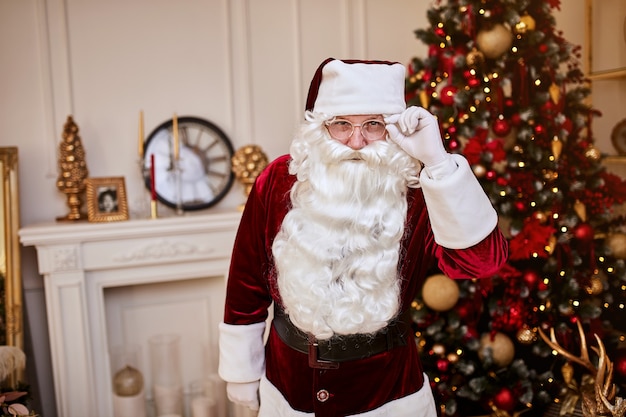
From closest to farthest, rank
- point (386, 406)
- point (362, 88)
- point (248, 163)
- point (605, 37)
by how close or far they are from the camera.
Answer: point (362, 88), point (386, 406), point (248, 163), point (605, 37)

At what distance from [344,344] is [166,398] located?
1.63 metres

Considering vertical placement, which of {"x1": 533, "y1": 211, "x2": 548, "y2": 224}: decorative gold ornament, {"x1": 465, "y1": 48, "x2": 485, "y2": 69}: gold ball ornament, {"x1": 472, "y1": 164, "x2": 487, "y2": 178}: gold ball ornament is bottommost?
{"x1": 533, "y1": 211, "x2": 548, "y2": 224}: decorative gold ornament

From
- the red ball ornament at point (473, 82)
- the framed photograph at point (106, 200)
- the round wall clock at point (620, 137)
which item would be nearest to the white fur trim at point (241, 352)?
the framed photograph at point (106, 200)

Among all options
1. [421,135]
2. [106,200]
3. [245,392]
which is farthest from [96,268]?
[421,135]

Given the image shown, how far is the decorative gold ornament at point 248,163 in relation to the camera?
118 inches

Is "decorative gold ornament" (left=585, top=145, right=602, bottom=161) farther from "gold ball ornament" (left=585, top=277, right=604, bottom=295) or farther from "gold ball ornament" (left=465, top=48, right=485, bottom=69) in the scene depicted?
"gold ball ornament" (left=465, top=48, right=485, bottom=69)

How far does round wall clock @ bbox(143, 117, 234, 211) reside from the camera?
9.93 feet

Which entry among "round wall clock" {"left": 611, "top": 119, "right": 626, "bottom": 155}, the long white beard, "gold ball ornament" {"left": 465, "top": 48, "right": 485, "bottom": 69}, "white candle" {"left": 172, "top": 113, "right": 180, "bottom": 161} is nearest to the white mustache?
the long white beard

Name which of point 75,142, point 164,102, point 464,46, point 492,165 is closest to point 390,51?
point 464,46

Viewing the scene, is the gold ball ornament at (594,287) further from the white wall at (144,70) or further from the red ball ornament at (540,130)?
the white wall at (144,70)

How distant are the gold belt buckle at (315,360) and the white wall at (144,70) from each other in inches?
69.2

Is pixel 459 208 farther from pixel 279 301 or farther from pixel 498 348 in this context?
pixel 498 348

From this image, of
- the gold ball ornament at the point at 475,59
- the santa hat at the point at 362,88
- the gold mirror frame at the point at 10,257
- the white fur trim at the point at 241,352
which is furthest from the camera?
the gold ball ornament at the point at 475,59

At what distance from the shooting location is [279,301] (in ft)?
5.48
